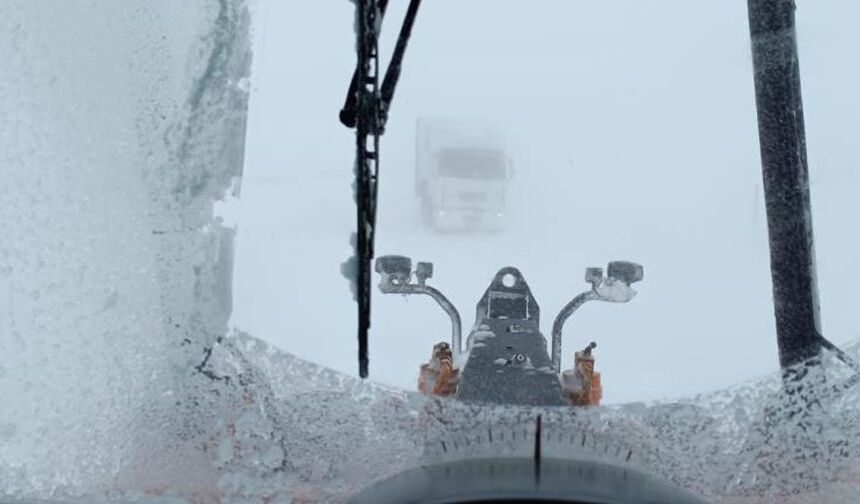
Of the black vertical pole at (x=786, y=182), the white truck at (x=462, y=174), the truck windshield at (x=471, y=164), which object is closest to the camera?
the black vertical pole at (x=786, y=182)

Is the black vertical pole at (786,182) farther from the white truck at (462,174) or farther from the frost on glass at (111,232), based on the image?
the white truck at (462,174)

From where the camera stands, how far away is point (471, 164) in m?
16.4

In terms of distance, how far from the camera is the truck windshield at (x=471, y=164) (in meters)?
16.1

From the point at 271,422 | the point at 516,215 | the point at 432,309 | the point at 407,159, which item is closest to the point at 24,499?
the point at 271,422

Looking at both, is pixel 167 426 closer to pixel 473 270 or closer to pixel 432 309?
pixel 432 309

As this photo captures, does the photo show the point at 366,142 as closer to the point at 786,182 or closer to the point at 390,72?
the point at 390,72

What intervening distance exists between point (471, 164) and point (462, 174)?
0.28 meters

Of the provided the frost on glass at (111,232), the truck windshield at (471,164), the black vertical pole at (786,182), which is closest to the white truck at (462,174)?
the truck windshield at (471,164)


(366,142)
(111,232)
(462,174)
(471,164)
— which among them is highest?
(471,164)

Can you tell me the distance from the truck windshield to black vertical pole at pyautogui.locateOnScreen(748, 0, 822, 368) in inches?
501

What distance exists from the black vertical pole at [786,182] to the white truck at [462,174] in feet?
39.8

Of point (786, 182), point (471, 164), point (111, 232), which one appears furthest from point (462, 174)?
point (111, 232)

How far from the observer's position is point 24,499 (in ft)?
7.67

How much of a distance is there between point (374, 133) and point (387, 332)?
511cm
